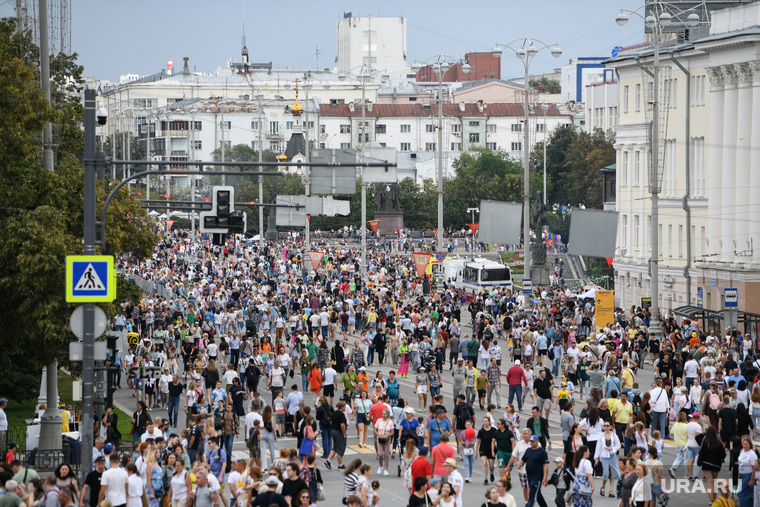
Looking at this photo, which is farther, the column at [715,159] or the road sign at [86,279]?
the column at [715,159]

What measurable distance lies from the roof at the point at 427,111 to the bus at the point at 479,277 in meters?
104

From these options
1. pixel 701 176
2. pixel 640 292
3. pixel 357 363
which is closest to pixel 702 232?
pixel 701 176

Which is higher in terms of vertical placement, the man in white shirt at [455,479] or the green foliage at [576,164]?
the green foliage at [576,164]

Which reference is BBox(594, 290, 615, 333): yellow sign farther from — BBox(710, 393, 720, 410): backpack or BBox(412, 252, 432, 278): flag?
BBox(710, 393, 720, 410): backpack

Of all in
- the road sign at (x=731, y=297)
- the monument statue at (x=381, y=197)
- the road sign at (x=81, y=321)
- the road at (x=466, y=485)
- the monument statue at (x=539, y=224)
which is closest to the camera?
the road sign at (x=81, y=321)

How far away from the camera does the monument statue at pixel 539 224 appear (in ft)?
198

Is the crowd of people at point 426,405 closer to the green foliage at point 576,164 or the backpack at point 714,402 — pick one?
the backpack at point 714,402

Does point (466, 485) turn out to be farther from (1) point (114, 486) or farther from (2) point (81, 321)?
(2) point (81, 321)

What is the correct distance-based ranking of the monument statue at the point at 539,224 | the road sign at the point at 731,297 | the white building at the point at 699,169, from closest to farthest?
the road sign at the point at 731,297 < the white building at the point at 699,169 < the monument statue at the point at 539,224

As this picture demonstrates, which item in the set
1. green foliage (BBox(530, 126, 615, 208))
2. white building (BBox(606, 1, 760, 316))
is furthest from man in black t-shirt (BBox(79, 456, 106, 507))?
green foliage (BBox(530, 126, 615, 208))

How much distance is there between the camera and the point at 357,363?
1355 inches

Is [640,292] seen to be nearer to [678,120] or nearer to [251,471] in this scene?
[678,120]

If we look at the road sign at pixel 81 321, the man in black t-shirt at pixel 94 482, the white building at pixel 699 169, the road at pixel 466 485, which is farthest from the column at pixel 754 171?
the man in black t-shirt at pixel 94 482

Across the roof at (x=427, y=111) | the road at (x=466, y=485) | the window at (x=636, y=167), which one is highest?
the roof at (x=427, y=111)
